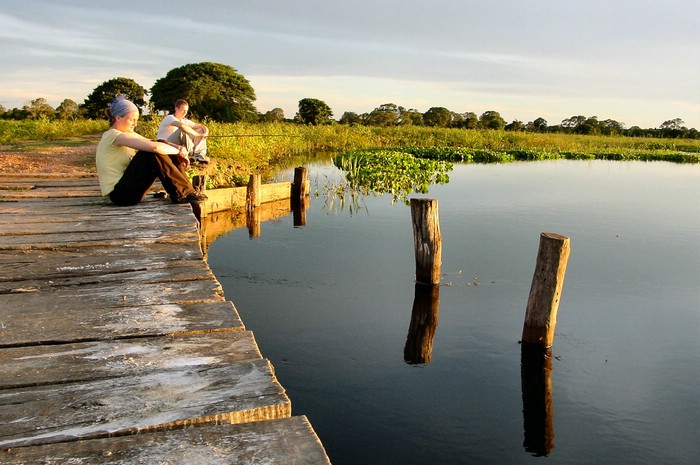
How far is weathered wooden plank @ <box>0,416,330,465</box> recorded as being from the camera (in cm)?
191

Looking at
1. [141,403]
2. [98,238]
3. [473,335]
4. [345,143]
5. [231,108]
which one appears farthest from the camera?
[231,108]

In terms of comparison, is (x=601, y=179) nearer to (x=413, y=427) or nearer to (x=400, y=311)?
(x=400, y=311)

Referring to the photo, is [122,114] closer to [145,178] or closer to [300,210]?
[145,178]

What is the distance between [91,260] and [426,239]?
16.6ft

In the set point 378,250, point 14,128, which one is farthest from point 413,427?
point 14,128

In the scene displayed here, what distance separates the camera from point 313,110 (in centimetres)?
6147

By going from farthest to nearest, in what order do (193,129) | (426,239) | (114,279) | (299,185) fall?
(299,185)
(193,129)
(426,239)
(114,279)

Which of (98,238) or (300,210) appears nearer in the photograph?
(98,238)

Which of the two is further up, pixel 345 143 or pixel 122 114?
pixel 345 143

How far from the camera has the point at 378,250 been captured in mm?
11695

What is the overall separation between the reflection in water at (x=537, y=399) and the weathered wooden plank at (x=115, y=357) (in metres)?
3.55

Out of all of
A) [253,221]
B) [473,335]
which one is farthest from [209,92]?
[473,335]

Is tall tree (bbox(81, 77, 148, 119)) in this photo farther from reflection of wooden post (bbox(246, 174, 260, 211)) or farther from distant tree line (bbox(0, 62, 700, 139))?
reflection of wooden post (bbox(246, 174, 260, 211))

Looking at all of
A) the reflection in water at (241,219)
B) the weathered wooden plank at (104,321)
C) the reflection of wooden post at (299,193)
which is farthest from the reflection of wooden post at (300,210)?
the weathered wooden plank at (104,321)
